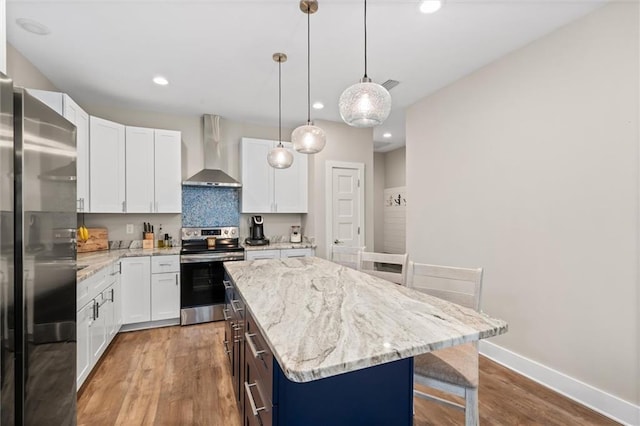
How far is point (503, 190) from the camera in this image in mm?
2572

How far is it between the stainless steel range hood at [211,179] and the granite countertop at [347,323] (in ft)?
7.71

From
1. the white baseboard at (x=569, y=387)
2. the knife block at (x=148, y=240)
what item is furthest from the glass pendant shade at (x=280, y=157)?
the white baseboard at (x=569, y=387)

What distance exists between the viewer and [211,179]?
383 centimetres

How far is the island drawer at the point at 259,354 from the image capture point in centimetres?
107

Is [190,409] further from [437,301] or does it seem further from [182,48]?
[182,48]

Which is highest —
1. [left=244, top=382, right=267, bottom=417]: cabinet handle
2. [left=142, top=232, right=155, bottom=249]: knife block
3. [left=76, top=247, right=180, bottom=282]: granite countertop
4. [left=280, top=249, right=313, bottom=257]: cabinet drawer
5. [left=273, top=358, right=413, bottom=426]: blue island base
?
[left=142, top=232, right=155, bottom=249]: knife block

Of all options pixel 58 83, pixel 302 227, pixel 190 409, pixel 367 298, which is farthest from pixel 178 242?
pixel 367 298

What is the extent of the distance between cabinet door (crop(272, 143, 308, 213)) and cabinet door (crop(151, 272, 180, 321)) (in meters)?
1.62

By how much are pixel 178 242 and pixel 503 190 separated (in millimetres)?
3915

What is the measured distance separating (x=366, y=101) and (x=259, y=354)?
1.25m

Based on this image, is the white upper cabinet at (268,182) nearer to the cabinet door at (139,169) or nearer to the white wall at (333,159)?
the white wall at (333,159)

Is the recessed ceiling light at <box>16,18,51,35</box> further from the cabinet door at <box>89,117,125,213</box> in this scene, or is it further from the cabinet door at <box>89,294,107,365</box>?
the cabinet door at <box>89,294,107,365</box>

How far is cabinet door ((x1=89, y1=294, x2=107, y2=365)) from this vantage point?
231 cm

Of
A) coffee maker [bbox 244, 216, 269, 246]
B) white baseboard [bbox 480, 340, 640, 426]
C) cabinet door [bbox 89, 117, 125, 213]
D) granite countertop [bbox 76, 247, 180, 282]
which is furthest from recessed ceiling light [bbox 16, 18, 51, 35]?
white baseboard [bbox 480, 340, 640, 426]
